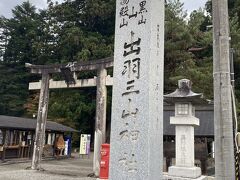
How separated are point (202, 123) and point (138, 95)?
546 inches


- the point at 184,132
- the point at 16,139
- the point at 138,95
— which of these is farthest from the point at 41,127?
the point at 138,95

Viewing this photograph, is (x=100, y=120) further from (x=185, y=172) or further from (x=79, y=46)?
(x=79, y=46)

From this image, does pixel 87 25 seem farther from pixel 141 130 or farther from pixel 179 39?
pixel 141 130

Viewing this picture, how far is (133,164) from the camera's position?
458 centimetres

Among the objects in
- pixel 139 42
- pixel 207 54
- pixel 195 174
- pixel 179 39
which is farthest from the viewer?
A: pixel 207 54

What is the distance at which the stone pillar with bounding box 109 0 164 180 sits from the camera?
4.57 metres

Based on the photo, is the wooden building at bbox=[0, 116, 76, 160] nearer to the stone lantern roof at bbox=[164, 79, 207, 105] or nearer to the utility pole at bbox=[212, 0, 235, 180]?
the stone lantern roof at bbox=[164, 79, 207, 105]

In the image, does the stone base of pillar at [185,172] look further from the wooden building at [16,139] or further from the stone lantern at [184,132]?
the wooden building at [16,139]

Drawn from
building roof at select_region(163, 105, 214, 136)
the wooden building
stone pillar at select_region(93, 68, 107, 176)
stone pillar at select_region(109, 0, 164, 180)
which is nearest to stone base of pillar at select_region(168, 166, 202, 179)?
stone pillar at select_region(93, 68, 107, 176)

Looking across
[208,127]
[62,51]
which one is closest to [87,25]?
[62,51]

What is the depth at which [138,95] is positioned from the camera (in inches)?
188

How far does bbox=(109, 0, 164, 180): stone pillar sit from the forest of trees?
16555mm

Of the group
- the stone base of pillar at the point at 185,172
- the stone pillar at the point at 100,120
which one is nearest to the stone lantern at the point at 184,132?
the stone base of pillar at the point at 185,172

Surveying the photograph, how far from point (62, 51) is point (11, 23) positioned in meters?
12.2
